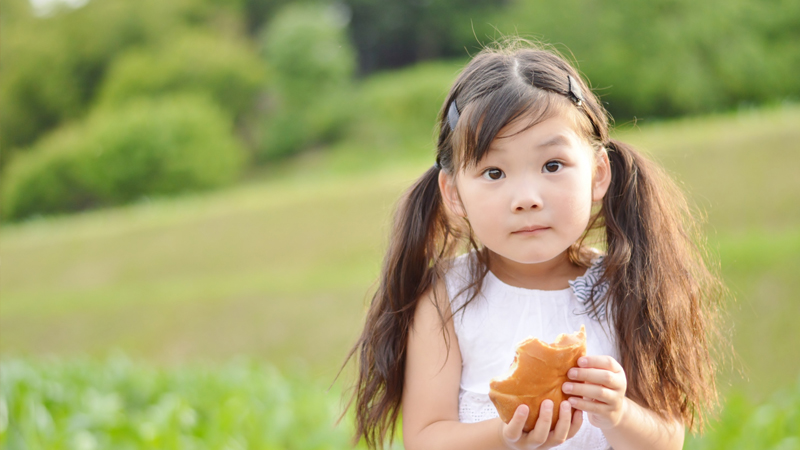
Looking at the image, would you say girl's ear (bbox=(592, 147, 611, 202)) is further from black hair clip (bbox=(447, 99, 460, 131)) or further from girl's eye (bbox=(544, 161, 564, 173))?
black hair clip (bbox=(447, 99, 460, 131))

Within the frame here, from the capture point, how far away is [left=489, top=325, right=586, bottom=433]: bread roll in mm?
1447

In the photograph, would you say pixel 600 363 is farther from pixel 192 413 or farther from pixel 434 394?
pixel 192 413

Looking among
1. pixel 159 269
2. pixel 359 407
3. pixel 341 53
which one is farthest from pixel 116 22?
pixel 359 407

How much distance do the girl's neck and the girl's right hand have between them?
1.33ft

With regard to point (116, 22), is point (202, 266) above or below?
below

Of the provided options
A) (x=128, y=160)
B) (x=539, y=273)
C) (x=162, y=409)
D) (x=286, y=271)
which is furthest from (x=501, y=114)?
(x=128, y=160)

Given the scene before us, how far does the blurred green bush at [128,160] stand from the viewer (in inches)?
858

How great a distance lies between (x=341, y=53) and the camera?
84.7ft

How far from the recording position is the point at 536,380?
1.45 m

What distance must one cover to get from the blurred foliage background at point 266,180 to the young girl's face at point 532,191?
403 millimetres

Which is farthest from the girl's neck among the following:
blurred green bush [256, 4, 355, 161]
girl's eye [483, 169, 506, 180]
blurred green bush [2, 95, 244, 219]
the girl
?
blurred green bush [256, 4, 355, 161]

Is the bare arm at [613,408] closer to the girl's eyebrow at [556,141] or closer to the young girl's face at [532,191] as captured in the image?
the young girl's face at [532,191]

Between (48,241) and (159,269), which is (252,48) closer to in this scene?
(48,241)

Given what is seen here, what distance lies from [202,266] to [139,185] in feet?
43.1
